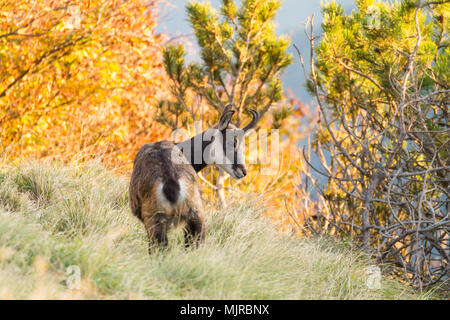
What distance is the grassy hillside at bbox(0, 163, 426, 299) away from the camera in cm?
352

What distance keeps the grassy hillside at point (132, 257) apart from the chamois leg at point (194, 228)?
0.25 ft

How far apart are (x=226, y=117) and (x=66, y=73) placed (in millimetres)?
6581

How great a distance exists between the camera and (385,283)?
16.6 ft

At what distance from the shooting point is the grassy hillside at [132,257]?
352 centimetres

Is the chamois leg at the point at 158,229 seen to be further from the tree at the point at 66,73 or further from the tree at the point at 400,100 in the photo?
the tree at the point at 66,73

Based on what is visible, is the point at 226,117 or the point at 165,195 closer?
the point at 165,195

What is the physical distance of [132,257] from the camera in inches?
163

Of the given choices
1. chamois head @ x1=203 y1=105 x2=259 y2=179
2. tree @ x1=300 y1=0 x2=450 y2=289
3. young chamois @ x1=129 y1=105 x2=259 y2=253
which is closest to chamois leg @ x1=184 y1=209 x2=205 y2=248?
young chamois @ x1=129 y1=105 x2=259 y2=253

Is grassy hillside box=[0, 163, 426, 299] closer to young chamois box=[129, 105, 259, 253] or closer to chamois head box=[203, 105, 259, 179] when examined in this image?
young chamois box=[129, 105, 259, 253]

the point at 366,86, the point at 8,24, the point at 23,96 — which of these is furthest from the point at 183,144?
the point at 23,96

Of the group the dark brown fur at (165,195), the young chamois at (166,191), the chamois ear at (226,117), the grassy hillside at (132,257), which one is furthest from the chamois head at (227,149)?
the grassy hillside at (132,257)

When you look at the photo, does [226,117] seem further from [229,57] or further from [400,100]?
[229,57]

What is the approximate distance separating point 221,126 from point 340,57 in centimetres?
178

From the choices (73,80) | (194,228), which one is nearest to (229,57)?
(73,80)
